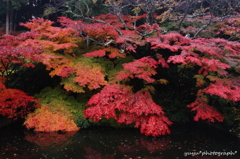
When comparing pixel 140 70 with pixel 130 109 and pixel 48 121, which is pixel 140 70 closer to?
pixel 130 109

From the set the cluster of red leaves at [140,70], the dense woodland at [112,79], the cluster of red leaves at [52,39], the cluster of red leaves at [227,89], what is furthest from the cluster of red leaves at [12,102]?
the cluster of red leaves at [227,89]

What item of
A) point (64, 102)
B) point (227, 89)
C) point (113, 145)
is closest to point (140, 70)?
point (113, 145)

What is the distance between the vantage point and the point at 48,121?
23.9 feet

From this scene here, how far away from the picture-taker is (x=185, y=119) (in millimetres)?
9422

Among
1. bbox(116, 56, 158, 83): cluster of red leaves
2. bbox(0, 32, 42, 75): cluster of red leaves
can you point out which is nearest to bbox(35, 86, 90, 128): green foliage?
bbox(0, 32, 42, 75): cluster of red leaves

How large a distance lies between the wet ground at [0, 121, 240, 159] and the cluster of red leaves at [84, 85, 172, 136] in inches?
27.3

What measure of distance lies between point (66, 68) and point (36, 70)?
2.66 m

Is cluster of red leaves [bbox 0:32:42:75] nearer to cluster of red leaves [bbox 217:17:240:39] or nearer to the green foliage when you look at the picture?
A: the green foliage

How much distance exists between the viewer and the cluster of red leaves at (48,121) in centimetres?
714

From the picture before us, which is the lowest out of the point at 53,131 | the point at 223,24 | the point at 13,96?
the point at 53,131

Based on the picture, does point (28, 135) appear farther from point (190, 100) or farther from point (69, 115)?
point (190, 100)

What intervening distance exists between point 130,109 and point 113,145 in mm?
1442

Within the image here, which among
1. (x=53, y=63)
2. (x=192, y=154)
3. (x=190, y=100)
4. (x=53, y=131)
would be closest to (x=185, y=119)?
(x=190, y=100)

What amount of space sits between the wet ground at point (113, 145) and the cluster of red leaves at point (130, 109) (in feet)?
2.28
